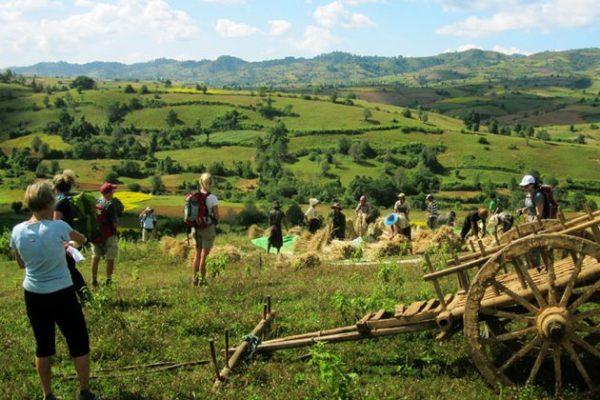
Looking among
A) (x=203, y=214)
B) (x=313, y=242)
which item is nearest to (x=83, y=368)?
(x=203, y=214)

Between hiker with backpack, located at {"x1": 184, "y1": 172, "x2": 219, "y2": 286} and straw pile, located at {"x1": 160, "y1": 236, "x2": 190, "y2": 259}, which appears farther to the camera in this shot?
straw pile, located at {"x1": 160, "y1": 236, "x2": 190, "y2": 259}

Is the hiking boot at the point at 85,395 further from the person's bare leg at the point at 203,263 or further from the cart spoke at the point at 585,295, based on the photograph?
the person's bare leg at the point at 203,263

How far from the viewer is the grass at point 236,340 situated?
645cm

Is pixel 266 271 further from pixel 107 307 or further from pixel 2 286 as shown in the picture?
pixel 2 286

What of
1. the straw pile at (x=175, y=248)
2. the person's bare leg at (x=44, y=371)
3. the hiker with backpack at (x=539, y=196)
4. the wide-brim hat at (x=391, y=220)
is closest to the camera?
the person's bare leg at (x=44, y=371)

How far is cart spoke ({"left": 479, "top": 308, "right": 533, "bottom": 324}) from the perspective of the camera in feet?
20.1

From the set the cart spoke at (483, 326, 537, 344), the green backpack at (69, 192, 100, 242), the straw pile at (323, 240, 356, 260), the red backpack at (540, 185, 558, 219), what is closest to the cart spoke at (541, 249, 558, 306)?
the cart spoke at (483, 326, 537, 344)

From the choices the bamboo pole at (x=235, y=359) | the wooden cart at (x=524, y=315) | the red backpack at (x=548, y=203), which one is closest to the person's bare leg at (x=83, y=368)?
the bamboo pole at (x=235, y=359)

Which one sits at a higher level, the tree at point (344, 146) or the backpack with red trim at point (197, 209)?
the backpack with red trim at point (197, 209)

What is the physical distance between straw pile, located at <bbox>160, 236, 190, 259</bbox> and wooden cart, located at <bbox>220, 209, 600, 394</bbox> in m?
11.3

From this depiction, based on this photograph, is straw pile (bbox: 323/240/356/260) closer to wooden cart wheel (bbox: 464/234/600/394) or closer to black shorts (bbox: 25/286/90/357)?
wooden cart wheel (bbox: 464/234/600/394)

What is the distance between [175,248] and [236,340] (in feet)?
35.8

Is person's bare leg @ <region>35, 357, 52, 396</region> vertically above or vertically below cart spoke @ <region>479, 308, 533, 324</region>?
below

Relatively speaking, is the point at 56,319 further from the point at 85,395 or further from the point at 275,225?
the point at 275,225
